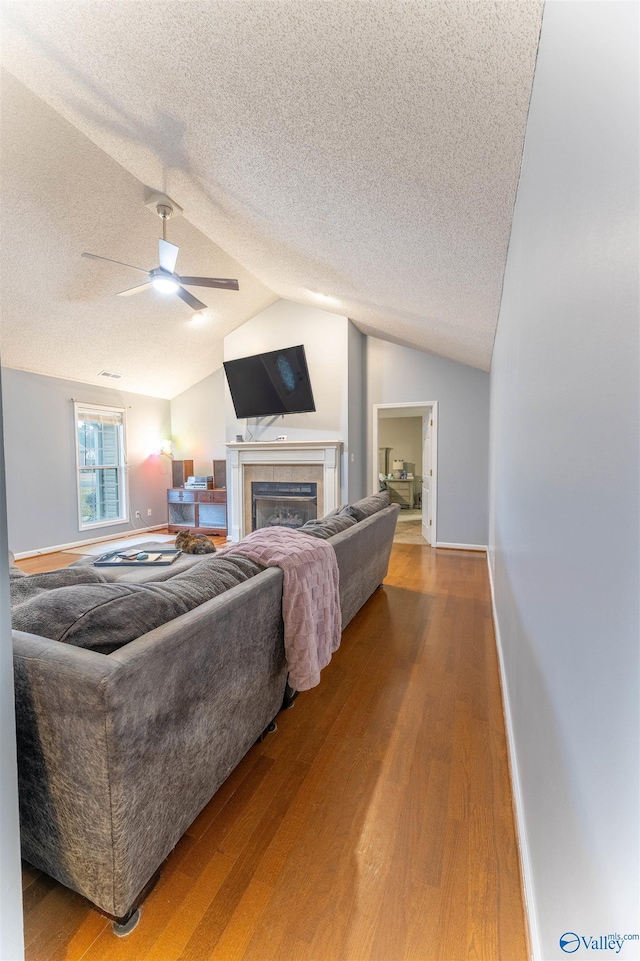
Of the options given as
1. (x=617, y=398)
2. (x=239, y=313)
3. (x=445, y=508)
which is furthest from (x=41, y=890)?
(x=239, y=313)

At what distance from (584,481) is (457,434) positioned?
447cm

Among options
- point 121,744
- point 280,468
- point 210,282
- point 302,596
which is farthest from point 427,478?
point 121,744

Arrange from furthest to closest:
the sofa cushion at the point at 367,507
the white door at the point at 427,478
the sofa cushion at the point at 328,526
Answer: the white door at the point at 427,478 → the sofa cushion at the point at 367,507 → the sofa cushion at the point at 328,526

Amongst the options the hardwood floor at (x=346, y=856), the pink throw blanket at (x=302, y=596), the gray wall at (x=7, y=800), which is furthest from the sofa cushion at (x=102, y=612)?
the hardwood floor at (x=346, y=856)

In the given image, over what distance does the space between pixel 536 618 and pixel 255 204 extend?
2.83 metres

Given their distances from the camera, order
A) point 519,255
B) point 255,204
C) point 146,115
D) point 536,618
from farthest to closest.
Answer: point 255,204 → point 146,115 → point 519,255 → point 536,618

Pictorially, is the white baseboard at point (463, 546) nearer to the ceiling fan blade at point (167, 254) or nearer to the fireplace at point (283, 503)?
the fireplace at point (283, 503)

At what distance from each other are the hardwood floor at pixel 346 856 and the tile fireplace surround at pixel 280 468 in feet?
10.8

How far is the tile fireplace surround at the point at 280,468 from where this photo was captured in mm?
5055

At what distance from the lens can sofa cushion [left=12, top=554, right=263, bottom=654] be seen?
0.99m

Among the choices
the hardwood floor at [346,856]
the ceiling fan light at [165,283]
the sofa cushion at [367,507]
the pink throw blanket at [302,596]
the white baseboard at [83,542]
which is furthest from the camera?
the white baseboard at [83,542]

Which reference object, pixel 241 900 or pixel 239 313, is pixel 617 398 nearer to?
pixel 241 900

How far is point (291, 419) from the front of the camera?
5.41 metres

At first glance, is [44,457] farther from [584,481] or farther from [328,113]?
[584,481]
